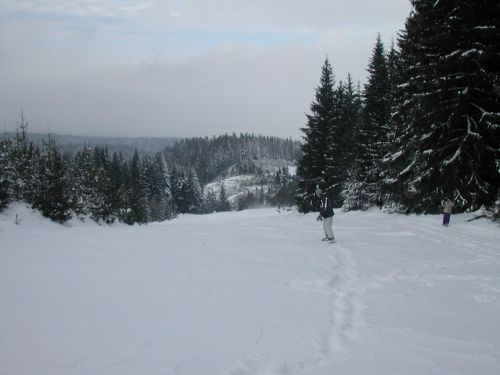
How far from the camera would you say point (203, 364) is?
3910 millimetres

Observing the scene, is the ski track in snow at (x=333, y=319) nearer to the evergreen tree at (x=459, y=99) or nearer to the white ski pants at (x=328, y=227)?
the white ski pants at (x=328, y=227)

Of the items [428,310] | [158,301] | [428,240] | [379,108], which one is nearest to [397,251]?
[428,240]

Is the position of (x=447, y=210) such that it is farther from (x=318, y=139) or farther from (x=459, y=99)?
(x=318, y=139)

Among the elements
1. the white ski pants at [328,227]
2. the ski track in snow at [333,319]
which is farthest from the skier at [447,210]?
the ski track in snow at [333,319]

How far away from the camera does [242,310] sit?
573 cm

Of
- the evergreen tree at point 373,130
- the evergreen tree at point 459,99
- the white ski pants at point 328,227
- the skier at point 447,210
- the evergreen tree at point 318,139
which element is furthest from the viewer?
the evergreen tree at point 318,139

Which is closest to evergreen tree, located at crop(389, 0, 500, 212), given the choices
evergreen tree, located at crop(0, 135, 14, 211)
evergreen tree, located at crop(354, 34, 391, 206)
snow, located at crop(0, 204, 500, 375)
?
snow, located at crop(0, 204, 500, 375)

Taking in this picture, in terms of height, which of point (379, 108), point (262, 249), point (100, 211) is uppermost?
point (379, 108)

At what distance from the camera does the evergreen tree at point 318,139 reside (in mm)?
34594

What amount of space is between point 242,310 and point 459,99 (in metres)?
14.5

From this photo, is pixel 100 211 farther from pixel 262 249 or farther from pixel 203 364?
pixel 203 364

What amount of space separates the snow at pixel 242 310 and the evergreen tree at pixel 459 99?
6193 mm

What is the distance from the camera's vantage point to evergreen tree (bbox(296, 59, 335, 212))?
34594mm

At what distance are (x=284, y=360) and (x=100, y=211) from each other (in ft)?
91.3
